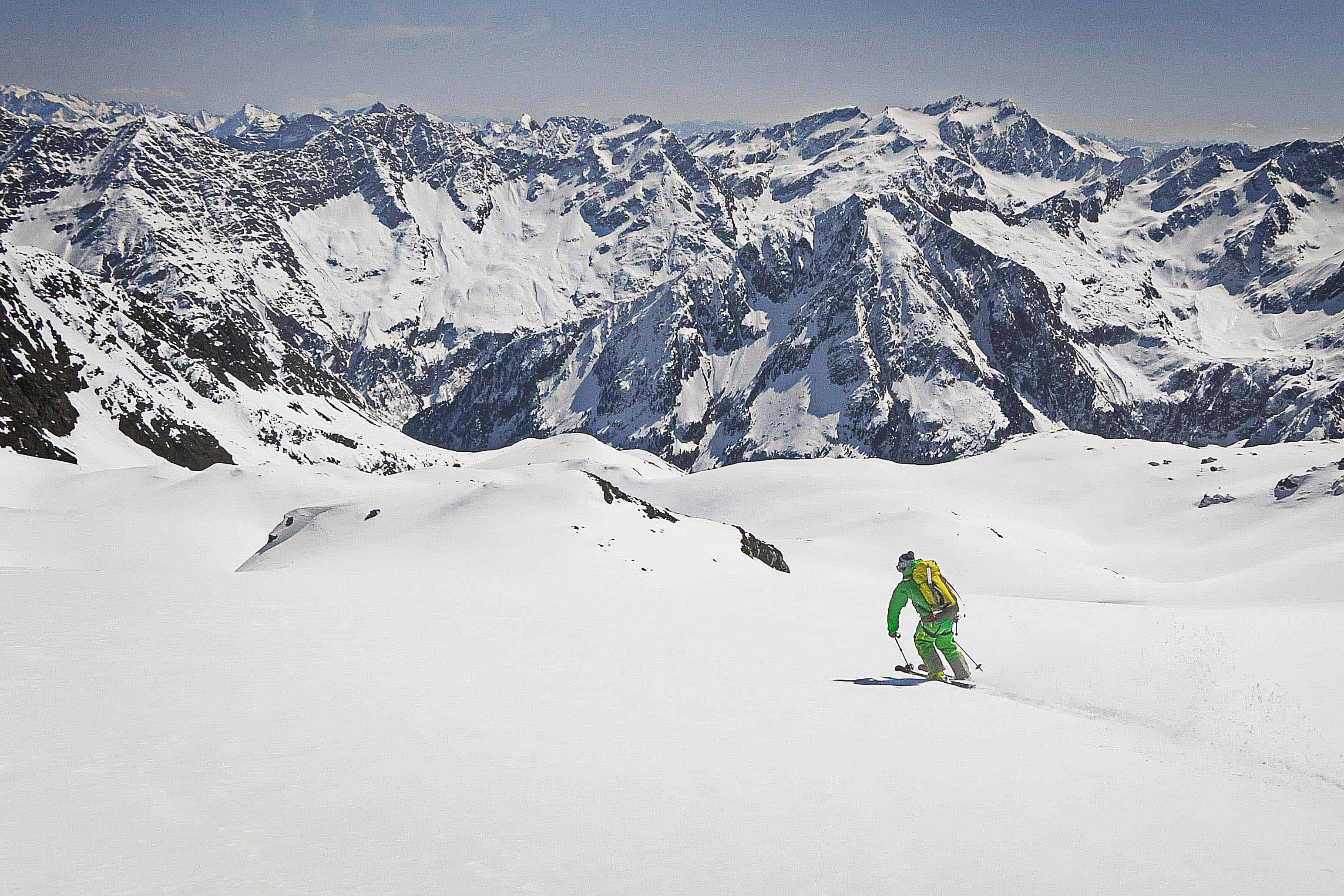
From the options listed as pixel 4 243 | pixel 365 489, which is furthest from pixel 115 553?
pixel 4 243

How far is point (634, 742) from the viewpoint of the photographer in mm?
11352

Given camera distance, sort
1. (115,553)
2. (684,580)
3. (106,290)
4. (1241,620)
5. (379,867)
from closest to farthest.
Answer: (379,867)
(1241,620)
(684,580)
(115,553)
(106,290)

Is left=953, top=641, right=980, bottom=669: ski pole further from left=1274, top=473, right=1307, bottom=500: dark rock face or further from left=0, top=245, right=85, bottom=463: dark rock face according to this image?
left=0, top=245, right=85, bottom=463: dark rock face

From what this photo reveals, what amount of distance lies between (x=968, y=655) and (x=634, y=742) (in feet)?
37.6

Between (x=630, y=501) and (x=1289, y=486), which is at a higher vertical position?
(x=1289, y=486)

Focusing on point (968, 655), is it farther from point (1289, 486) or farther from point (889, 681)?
point (1289, 486)

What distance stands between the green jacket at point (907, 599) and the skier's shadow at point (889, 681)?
1109 millimetres

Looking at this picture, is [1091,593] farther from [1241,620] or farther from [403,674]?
[403,674]

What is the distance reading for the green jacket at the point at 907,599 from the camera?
1719 centimetres

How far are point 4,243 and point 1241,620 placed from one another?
22044 cm

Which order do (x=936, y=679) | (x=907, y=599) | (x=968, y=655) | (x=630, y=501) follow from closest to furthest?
(x=936, y=679), (x=907, y=599), (x=968, y=655), (x=630, y=501)

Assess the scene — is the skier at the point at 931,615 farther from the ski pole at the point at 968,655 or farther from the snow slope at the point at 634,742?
the snow slope at the point at 634,742

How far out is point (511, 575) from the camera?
124 feet

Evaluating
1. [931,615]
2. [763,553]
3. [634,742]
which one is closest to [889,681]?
[931,615]
